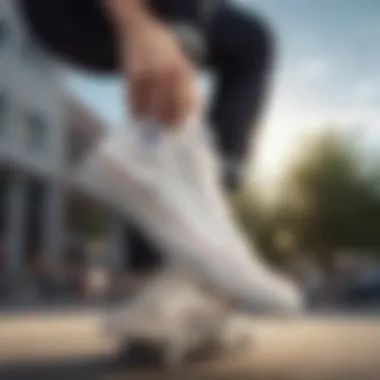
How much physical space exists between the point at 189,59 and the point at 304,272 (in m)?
0.30

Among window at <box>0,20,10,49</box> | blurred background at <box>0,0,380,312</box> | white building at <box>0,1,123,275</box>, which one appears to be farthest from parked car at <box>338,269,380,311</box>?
window at <box>0,20,10,49</box>

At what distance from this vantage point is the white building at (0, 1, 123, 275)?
2.26ft

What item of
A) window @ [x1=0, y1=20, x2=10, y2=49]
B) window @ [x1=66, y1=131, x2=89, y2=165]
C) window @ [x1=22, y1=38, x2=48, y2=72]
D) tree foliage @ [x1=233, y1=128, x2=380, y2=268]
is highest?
window @ [x1=0, y1=20, x2=10, y2=49]

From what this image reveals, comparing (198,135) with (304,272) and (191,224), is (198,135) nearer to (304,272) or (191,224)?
(191,224)

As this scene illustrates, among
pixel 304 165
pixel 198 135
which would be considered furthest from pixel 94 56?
pixel 304 165

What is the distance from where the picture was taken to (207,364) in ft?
2.30

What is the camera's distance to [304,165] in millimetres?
724

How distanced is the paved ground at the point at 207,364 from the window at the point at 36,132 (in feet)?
0.67

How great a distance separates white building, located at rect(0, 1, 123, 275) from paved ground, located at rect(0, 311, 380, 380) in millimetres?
81

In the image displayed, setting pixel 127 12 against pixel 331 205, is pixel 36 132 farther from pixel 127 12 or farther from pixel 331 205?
pixel 331 205

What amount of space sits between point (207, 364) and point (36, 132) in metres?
0.35

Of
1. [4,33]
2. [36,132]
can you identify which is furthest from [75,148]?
[4,33]

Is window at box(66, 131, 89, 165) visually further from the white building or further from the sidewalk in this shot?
the sidewalk

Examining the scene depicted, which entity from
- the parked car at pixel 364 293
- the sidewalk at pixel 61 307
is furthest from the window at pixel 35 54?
the parked car at pixel 364 293
